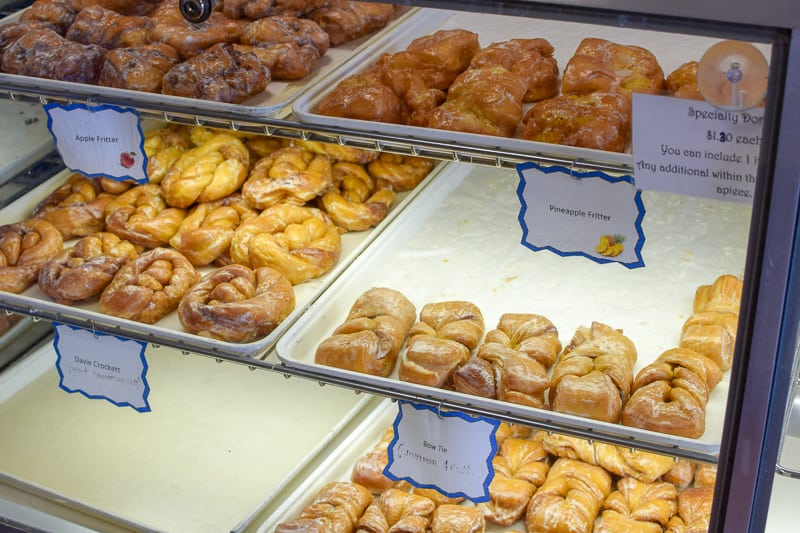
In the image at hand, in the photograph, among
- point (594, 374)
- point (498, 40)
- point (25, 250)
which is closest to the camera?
point (594, 374)

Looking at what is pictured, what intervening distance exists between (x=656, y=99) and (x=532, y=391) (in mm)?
653

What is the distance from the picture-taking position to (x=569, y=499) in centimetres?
173

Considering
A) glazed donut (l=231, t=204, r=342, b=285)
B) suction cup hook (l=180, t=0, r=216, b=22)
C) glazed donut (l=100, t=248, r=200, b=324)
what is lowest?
glazed donut (l=100, t=248, r=200, b=324)

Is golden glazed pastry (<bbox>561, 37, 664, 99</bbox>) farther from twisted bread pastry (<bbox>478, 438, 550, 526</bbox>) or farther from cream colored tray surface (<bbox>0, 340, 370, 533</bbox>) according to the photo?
cream colored tray surface (<bbox>0, 340, 370, 533</bbox>)

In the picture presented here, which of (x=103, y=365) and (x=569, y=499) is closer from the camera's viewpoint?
(x=569, y=499)

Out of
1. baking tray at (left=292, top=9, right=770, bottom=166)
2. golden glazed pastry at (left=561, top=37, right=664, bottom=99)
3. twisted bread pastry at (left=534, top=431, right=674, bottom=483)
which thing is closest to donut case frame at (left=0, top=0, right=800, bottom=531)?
baking tray at (left=292, top=9, right=770, bottom=166)

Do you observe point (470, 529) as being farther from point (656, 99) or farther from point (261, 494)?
point (656, 99)

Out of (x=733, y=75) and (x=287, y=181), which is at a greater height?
(x=733, y=75)

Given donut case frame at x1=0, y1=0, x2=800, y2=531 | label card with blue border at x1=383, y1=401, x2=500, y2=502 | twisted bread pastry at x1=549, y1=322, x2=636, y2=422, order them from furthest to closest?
label card with blue border at x1=383, y1=401, x2=500, y2=502 → twisted bread pastry at x1=549, y1=322, x2=636, y2=422 → donut case frame at x1=0, y1=0, x2=800, y2=531

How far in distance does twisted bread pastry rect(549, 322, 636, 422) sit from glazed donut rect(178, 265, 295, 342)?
0.55m

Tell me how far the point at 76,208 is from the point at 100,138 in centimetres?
38

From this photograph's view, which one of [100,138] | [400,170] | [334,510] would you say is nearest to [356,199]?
[400,170]

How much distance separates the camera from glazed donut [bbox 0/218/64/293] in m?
1.92

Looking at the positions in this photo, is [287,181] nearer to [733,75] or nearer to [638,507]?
[638,507]
